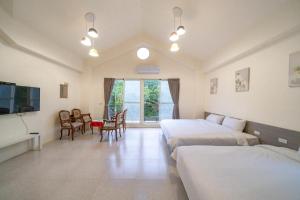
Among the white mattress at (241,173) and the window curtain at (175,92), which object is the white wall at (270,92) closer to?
the white mattress at (241,173)

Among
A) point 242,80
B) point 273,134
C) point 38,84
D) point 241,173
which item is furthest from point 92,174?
point 242,80

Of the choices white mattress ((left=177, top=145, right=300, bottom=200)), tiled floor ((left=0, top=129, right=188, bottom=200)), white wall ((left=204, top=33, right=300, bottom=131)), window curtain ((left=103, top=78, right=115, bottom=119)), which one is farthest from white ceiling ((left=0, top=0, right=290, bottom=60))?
tiled floor ((left=0, top=129, right=188, bottom=200))

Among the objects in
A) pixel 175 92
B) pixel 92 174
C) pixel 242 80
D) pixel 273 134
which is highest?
pixel 242 80

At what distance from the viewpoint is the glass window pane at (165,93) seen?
6625 millimetres

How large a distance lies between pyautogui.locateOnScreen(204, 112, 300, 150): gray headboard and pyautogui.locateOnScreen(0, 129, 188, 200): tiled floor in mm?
1806

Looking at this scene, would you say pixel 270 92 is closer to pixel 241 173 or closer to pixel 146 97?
pixel 241 173

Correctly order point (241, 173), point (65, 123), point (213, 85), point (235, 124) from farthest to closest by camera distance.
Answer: point (213, 85) → point (65, 123) → point (235, 124) → point (241, 173)

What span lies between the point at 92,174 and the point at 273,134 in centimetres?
321

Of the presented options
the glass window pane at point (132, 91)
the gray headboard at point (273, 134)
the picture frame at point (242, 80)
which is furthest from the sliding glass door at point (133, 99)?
the gray headboard at point (273, 134)

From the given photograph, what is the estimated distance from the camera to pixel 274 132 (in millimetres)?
2758

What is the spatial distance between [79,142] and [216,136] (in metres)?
3.64

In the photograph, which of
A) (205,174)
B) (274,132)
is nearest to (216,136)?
(274,132)

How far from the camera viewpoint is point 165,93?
6.64 meters

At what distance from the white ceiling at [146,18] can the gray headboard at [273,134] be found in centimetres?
200
